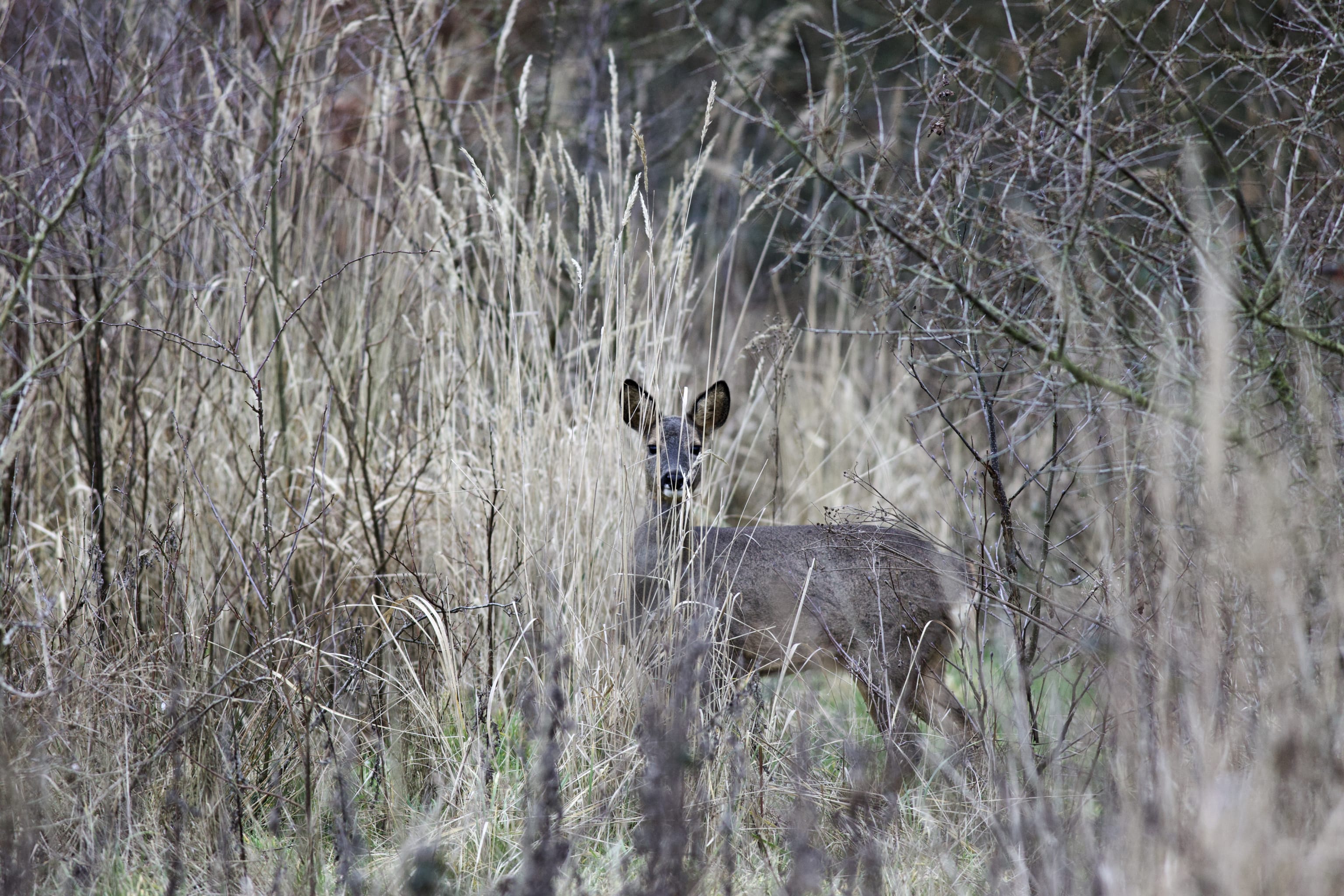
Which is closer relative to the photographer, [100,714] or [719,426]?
[100,714]

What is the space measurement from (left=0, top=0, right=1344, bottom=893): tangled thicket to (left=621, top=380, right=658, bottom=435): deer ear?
7 centimetres

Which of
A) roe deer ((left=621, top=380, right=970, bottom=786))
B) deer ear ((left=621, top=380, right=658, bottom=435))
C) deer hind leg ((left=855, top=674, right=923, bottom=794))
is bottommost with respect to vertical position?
deer hind leg ((left=855, top=674, right=923, bottom=794))

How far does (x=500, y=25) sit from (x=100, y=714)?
4.88m

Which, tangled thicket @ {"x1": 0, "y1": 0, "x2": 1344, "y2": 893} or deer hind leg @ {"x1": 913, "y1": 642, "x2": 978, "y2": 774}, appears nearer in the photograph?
tangled thicket @ {"x1": 0, "y1": 0, "x2": 1344, "y2": 893}

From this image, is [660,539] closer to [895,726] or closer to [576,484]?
[576,484]

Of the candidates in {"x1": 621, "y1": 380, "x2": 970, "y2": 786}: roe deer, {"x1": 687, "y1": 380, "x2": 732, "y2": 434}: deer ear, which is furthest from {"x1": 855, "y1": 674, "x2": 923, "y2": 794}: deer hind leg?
{"x1": 687, "y1": 380, "x2": 732, "y2": 434}: deer ear

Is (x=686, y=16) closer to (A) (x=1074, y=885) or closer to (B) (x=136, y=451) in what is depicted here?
(B) (x=136, y=451)

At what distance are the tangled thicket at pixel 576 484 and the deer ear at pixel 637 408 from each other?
0.25 ft

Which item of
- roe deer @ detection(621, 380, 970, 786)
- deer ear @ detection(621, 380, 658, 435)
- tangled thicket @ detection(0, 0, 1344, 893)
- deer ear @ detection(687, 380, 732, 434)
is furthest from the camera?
deer ear @ detection(687, 380, 732, 434)

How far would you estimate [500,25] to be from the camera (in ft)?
22.2

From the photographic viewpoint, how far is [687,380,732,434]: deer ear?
389 centimetres

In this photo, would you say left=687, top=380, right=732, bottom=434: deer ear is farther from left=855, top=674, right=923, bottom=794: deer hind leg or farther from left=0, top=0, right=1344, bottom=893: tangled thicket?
left=855, top=674, right=923, bottom=794: deer hind leg

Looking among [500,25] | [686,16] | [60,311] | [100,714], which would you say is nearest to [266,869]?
[100,714]

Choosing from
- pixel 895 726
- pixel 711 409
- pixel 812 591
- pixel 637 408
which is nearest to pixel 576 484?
pixel 637 408
